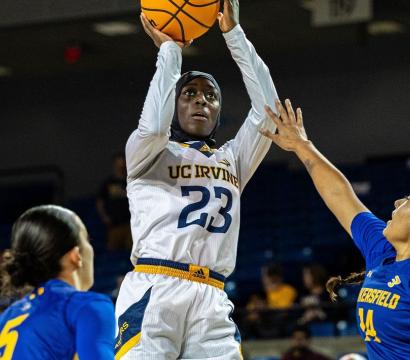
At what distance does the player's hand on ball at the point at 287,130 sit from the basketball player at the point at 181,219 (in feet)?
0.55

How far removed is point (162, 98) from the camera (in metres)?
4.43

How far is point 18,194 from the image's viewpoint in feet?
52.7

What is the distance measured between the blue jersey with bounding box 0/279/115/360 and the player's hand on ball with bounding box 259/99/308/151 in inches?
65.3

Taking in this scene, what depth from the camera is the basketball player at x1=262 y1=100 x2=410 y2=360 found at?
158 inches

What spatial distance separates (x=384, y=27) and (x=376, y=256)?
9921 mm

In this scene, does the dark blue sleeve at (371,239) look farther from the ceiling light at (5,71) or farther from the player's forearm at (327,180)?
the ceiling light at (5,71)

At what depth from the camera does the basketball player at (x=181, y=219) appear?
4.31 meters

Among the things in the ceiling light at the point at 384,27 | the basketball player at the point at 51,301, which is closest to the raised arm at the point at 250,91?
the basketball player at the point at 51,301

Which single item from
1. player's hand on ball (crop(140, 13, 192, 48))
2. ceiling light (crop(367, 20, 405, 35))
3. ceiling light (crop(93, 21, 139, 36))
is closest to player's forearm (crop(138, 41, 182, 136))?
player's hand on ball (crop(140, 13, 192, 48))

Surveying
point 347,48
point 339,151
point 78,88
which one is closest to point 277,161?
point 339,151

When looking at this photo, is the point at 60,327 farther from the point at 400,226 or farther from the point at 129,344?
the point at 400,226

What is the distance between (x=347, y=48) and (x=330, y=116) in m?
1.04

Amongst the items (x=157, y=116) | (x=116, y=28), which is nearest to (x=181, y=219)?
(x=157, y=116)

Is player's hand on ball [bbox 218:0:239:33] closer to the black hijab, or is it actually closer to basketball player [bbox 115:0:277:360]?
basketball player [bbox 115:0:277:360]
